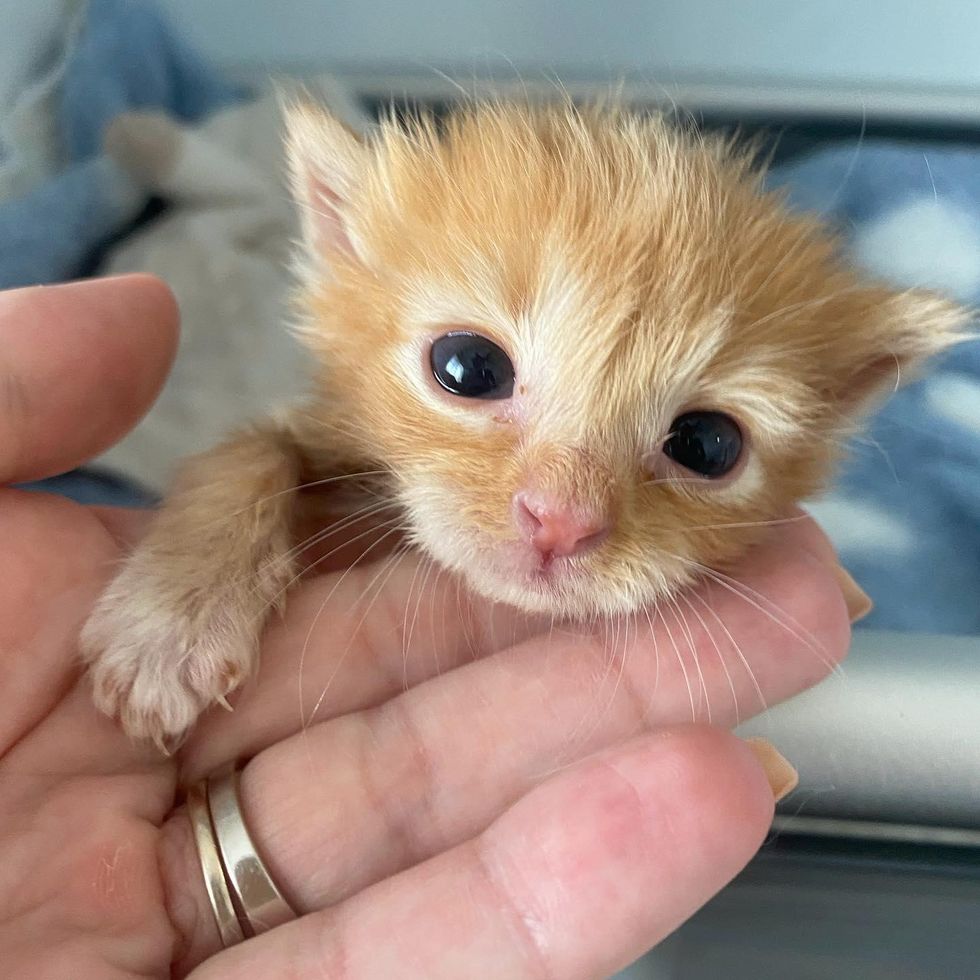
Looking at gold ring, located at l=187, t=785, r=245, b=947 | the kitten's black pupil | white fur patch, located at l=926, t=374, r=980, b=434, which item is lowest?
gold ring, located at l=187, t=785, r=245, b=947

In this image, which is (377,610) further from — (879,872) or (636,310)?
(879,872)

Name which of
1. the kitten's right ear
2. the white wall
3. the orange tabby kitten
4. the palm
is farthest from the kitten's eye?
the white wall

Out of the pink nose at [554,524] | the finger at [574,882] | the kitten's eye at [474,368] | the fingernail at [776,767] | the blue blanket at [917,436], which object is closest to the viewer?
the finger at [574,882]

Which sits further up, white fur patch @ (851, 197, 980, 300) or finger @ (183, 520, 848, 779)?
white fur patch @ (851, 197, 980, 300)

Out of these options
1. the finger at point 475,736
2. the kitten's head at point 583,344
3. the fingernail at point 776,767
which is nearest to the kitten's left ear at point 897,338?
the kitten's head at point 583,344

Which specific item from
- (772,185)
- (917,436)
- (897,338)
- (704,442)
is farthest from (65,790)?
(917,436)

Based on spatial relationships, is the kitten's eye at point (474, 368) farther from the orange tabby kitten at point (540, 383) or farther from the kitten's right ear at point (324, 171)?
the kitten's right ear at point (324, 171)

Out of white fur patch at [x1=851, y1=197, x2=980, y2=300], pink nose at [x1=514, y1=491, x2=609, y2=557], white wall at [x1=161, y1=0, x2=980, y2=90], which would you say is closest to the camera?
pink nose at [x1=514, y1=491, x2=609, y2=557]

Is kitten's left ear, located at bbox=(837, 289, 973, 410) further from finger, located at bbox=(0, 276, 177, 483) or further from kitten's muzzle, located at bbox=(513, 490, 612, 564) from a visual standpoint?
finger, located at bbox=(0, 276, 177, 483)
